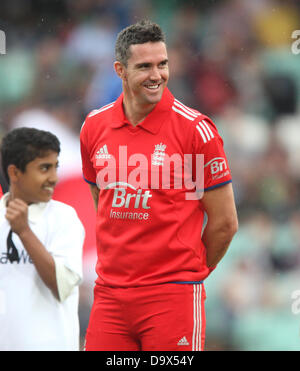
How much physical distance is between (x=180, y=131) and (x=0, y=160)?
93cm

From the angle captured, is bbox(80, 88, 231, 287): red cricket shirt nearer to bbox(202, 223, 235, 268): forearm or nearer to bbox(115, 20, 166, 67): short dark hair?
bbox(202, 223, 235, 268): forearm

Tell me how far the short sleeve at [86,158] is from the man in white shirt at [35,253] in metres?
0.18

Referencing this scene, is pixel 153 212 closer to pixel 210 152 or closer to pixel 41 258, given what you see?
pixel 210 152

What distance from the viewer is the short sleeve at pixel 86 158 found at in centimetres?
320

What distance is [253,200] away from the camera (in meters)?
5.46

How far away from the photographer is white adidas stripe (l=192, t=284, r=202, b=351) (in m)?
2.88

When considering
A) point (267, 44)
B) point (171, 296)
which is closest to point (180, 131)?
point (171, 296)

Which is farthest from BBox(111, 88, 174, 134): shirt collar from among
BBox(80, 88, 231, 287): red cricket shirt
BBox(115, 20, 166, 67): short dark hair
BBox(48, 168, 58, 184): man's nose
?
BBox(48, 168, 58, 184): man's nose

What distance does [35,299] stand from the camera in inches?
116

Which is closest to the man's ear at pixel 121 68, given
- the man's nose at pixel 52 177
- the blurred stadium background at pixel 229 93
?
the man's nose at pixel 52 177

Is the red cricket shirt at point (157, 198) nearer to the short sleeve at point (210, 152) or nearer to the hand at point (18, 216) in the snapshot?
the short sleeve at point (210, 152)

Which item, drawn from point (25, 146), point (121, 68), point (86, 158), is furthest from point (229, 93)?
point (25, 146)

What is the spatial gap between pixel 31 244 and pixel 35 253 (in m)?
0.05

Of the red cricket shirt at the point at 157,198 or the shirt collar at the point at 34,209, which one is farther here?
the shirt collar at the point at 34,209
